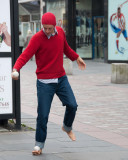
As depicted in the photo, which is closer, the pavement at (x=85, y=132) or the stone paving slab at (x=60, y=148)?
the stone paving slab at (x=60, y=148)

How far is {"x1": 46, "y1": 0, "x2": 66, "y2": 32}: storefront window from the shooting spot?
30616 millimetres

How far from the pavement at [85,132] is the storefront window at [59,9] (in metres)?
16.0

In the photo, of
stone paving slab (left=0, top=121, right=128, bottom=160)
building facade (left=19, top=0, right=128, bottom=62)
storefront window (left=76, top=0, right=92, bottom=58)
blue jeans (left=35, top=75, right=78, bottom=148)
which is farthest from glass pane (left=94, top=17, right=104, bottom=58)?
blue jeans (left=35, top=75, right=78, bottom=148)

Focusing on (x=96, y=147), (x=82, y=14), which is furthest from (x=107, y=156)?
(x=82, y=14)

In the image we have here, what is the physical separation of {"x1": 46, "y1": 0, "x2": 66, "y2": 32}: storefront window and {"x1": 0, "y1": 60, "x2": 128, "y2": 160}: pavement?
15954mm

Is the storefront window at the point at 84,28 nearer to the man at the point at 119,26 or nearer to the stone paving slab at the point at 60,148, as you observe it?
the man at the point at 119,26

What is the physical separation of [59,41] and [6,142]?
1622 mm

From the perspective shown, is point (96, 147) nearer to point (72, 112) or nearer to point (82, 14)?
point (72, 112)

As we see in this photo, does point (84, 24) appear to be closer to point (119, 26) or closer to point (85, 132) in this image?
point (119, 26)

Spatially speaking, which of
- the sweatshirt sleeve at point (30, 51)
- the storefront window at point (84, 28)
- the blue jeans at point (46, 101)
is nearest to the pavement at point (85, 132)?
the blue jeans at point (46, 101)

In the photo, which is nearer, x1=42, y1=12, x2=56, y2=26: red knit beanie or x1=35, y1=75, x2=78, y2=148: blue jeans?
x1=42, y1=12, x2=56, y2=26: red knit beanie

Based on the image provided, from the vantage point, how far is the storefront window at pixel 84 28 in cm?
2972

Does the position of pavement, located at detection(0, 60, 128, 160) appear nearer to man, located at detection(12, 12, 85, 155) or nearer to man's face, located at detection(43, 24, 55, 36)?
man, located at detection(12, 12, 85, 155)

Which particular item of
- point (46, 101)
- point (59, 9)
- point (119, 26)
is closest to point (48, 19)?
point (46, 101)
